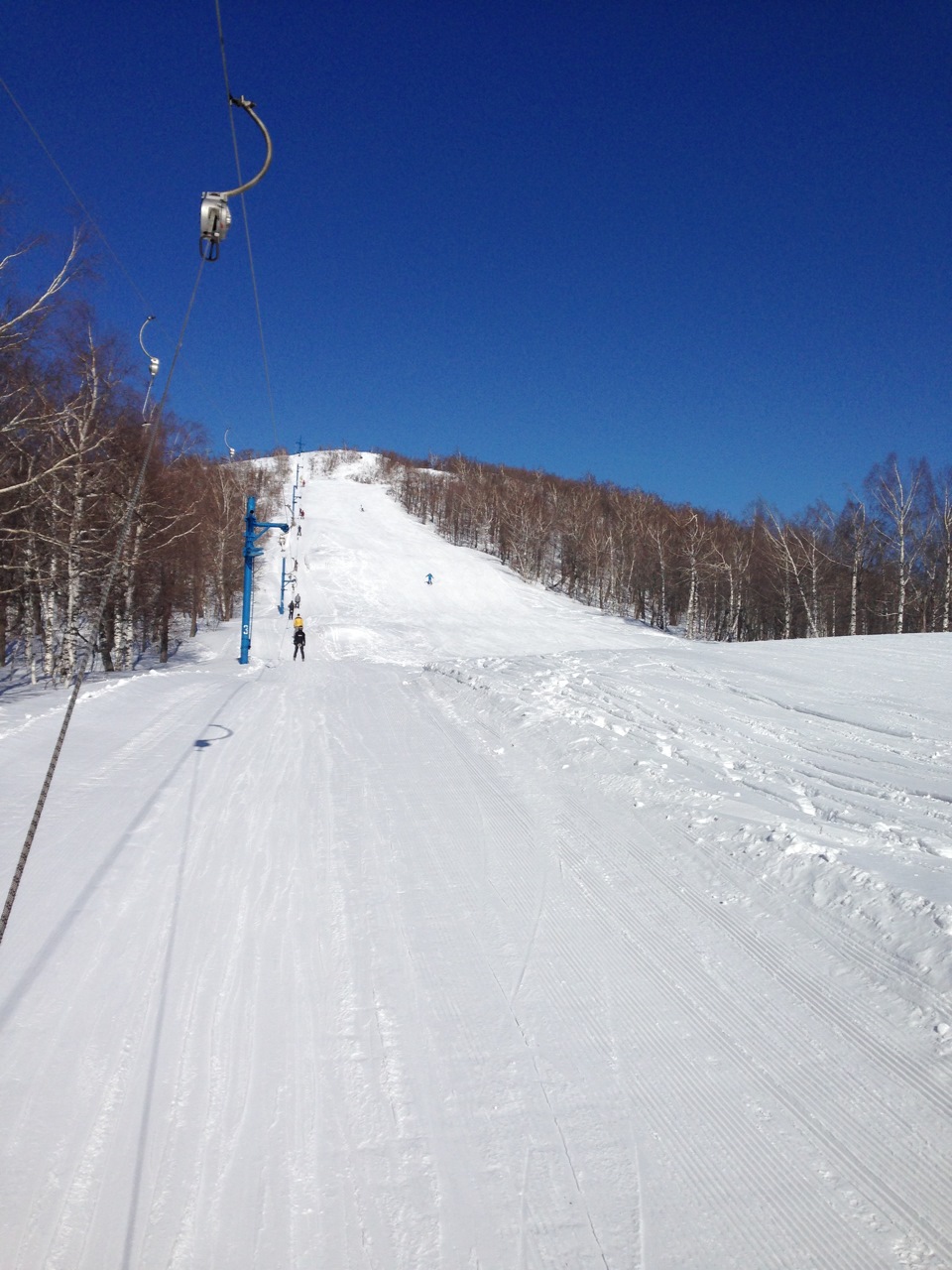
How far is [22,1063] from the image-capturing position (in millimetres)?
3354

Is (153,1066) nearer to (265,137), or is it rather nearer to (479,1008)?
(479,1008)

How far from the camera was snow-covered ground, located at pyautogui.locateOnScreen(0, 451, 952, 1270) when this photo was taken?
262 centimetres

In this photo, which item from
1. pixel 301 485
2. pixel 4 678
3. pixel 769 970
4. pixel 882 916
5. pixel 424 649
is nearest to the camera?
pixel 769 970

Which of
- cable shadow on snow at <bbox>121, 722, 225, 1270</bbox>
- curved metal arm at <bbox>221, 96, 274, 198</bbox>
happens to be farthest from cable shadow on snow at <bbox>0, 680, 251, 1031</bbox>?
curved metal arm at <bbox>221, 96, 274, 198</bbox>

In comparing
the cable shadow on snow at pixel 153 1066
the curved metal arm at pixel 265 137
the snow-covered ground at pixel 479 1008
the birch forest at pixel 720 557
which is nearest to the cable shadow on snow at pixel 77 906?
the snow-covered ground at pixel 479 1008

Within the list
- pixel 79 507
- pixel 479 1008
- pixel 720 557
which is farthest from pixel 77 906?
pixel 720 557

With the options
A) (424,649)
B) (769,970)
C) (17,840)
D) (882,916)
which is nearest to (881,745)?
(882,916)

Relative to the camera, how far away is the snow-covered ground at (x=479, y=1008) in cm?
262

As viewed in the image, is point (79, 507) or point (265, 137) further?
point (79, 507)

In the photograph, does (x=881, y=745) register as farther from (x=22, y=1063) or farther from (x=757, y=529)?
(x=757, y=529)

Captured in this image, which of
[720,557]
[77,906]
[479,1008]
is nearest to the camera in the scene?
[479,1008]

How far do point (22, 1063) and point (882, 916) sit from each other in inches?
198

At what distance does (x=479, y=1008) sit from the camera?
390cm

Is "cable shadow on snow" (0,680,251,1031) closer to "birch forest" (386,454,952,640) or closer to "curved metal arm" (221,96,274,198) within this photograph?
"curved metal arm" (221,96,274,198)
